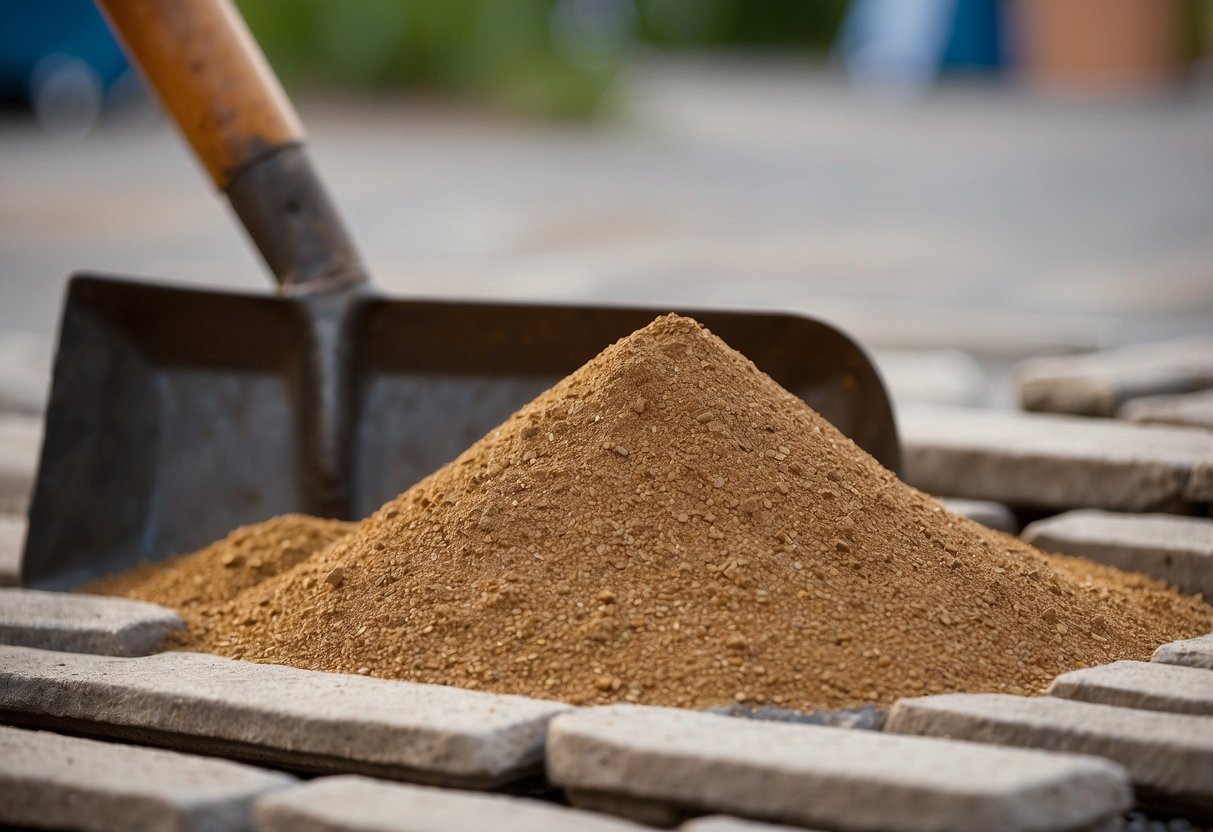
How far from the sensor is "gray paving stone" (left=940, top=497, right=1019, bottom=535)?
253 cm

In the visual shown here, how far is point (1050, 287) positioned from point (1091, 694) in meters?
3.80

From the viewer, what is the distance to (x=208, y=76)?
2.58 m

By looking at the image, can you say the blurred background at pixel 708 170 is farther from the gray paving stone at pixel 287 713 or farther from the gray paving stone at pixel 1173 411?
the gray paving stone at pixel 287 713

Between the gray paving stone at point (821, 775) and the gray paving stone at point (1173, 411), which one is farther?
the gray paving stone at point (1173, 411)

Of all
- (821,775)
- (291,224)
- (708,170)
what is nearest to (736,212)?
(708,170)

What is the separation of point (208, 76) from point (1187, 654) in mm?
1648

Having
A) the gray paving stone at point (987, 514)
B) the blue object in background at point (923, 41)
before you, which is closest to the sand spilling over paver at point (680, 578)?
the gray paving stone at point (987, 514)

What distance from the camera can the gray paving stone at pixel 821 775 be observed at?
1.36m

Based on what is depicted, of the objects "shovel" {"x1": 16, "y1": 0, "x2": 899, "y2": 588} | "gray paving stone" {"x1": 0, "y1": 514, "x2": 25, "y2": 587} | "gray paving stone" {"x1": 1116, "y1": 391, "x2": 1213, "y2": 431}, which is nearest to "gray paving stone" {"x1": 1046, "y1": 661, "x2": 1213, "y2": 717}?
"shovel" {"x1": 16, "y1": 0, "x2": 899, "y2": 588}

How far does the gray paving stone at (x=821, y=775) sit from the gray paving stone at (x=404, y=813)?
53 millimetres

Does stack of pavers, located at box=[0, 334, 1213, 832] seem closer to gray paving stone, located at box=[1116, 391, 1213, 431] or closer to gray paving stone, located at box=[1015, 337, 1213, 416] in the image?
gray paving stone, located at box=[1116, 391, 1213, 431]

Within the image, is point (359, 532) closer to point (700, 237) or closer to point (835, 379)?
point (835, 379)

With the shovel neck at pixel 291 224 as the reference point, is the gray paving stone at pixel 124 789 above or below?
below

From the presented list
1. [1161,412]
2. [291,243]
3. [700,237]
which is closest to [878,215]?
[700,237]
